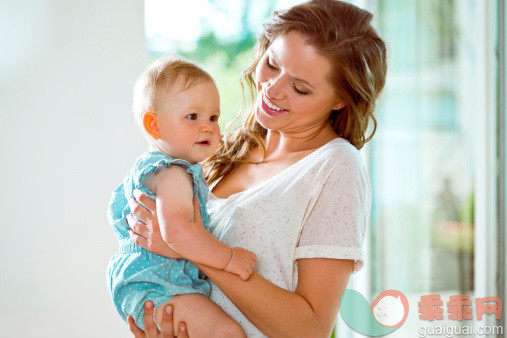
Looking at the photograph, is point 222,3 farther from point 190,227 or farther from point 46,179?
point 190,227

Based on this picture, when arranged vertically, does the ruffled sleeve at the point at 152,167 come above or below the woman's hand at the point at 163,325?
above

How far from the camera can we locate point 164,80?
1.49 m

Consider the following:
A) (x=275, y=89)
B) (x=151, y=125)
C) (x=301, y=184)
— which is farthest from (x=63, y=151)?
(x=301, y=184)

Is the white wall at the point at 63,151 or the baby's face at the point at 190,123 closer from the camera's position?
the baby's face at the point at 190,123

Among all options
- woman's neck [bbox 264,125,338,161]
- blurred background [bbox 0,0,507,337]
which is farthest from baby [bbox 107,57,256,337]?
blurred background [bbox 0,0,507,337]

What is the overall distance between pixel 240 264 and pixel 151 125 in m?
0.45

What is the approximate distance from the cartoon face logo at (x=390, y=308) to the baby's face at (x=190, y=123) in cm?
196

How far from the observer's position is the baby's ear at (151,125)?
1.51 m

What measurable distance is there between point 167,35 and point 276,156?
1542 mm

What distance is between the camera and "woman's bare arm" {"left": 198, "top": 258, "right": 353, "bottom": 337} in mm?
1399

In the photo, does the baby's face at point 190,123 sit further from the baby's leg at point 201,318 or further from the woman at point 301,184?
the baby's leg at point 201,318

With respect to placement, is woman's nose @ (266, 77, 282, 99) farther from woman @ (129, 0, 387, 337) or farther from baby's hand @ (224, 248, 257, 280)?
baby's hand @ (224, 248, 257, 280)

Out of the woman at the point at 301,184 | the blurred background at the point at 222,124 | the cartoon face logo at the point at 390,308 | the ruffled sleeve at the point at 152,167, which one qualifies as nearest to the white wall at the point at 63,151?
the blurred background at the point at 222,124

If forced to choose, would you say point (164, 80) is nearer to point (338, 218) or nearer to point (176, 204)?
point (176, 204)
